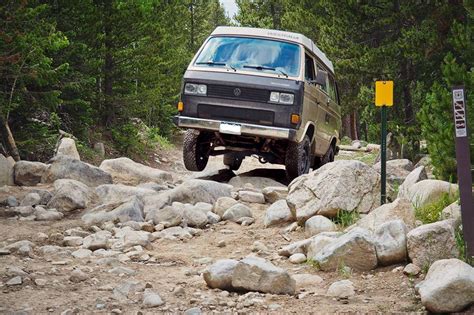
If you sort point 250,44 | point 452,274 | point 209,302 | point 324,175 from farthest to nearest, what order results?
1. point 250,44
2. point 324,175
3. point 209,302
4. point 452,274

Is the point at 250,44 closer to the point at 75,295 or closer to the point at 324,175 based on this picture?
the point at 324,175

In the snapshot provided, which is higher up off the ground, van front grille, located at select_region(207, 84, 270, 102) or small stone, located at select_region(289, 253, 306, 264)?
van front grille, located at select_region(207, 84, 270, 102)

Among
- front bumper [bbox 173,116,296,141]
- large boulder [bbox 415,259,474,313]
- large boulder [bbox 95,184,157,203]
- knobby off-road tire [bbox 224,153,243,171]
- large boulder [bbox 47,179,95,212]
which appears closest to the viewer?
large boulder [bbox 415,259,474,313]

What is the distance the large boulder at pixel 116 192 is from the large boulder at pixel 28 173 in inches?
59.9

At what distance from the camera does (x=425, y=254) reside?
5953 mm

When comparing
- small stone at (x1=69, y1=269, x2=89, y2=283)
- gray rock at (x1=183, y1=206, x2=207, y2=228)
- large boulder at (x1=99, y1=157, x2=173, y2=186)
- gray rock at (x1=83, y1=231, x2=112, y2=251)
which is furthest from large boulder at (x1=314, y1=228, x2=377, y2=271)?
large boulder at (x1=99, y1=157, x2=173, y2=186)

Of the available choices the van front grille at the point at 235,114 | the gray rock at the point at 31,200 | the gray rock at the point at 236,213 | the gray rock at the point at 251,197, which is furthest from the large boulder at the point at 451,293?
the van front grille at the point at 235,114

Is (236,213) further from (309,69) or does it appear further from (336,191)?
(309,69)

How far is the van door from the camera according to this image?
11.7 metres

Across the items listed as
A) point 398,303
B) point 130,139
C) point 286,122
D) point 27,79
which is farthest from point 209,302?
point 130,139

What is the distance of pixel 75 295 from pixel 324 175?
3927mm

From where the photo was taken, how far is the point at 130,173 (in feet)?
42.3

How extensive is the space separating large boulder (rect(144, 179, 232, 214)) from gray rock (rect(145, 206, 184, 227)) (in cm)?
33

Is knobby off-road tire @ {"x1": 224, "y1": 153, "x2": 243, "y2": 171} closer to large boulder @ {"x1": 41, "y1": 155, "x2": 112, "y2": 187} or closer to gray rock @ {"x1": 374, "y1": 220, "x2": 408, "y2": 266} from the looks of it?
large boulder @ {"x1": 41, "y1": 155, "x2": 112, "y2": 187}
